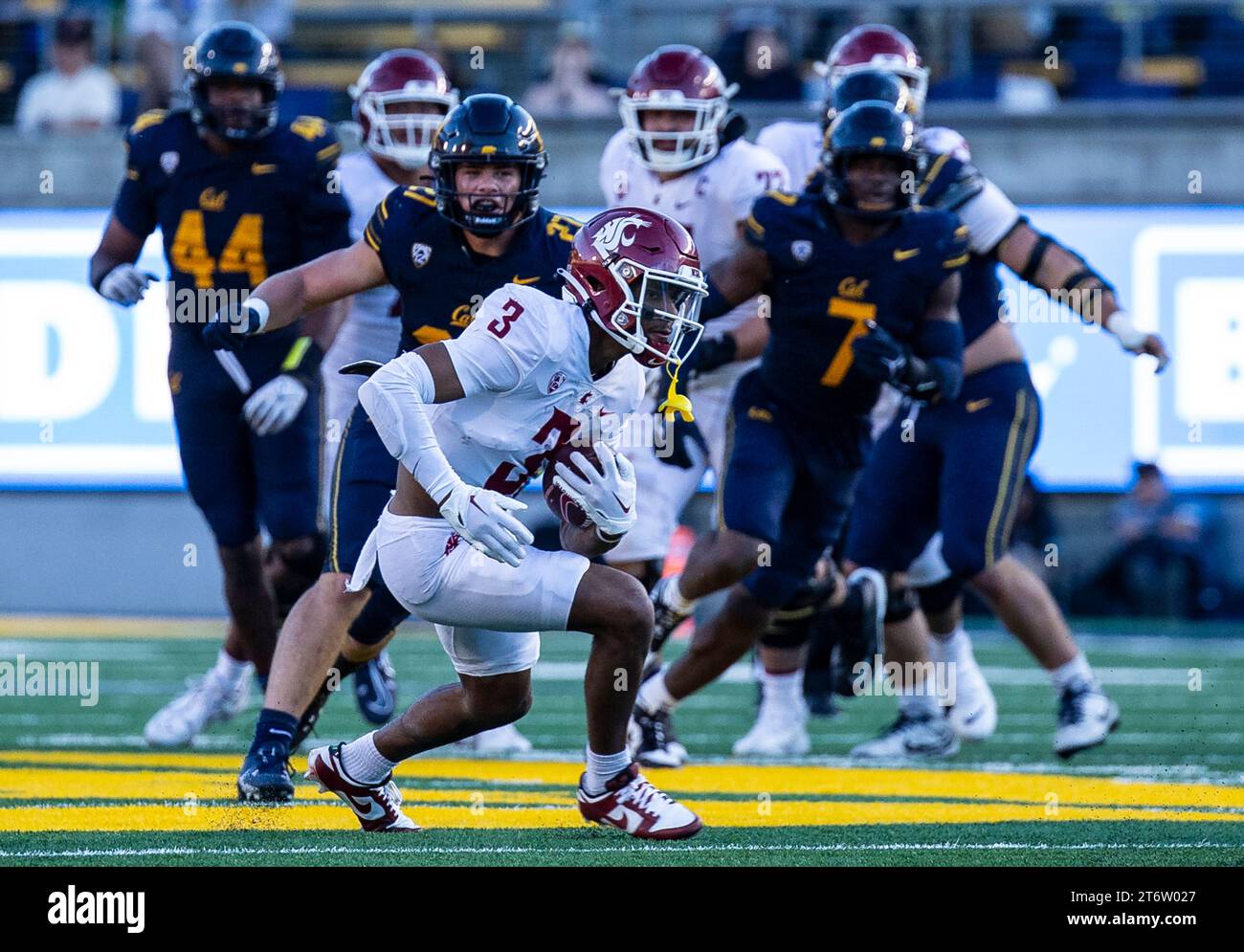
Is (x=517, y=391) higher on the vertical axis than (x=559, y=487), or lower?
higher

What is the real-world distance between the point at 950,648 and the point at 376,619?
2.32 metres

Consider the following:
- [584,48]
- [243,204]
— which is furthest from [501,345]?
[584,48]

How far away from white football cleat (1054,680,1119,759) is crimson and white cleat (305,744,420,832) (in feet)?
7.26

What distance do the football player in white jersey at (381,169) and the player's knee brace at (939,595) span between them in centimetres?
173

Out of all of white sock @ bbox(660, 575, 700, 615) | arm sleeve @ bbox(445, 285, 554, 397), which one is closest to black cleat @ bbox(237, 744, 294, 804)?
arm sleeve @ bbox(445, 285, 554, 397)

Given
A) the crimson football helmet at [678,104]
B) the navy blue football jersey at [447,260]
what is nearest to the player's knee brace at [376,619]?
the navy blue football jersey at [447,260]

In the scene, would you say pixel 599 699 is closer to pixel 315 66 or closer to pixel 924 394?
pixel 924 394

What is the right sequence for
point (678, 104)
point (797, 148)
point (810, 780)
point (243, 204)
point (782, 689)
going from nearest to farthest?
point (810, 780), point (243, 204), point (678, 104), point (782, 689), point (797, 148)

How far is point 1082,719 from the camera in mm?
5934

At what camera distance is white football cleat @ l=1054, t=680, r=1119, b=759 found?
590 cm

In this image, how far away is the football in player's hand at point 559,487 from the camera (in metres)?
4.14

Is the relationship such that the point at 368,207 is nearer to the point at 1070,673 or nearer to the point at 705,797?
the point at 705,797

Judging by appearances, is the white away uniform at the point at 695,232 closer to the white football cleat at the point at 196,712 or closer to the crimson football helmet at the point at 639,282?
the white football cleat at the point at 196,712

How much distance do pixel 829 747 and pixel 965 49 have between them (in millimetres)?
7604
